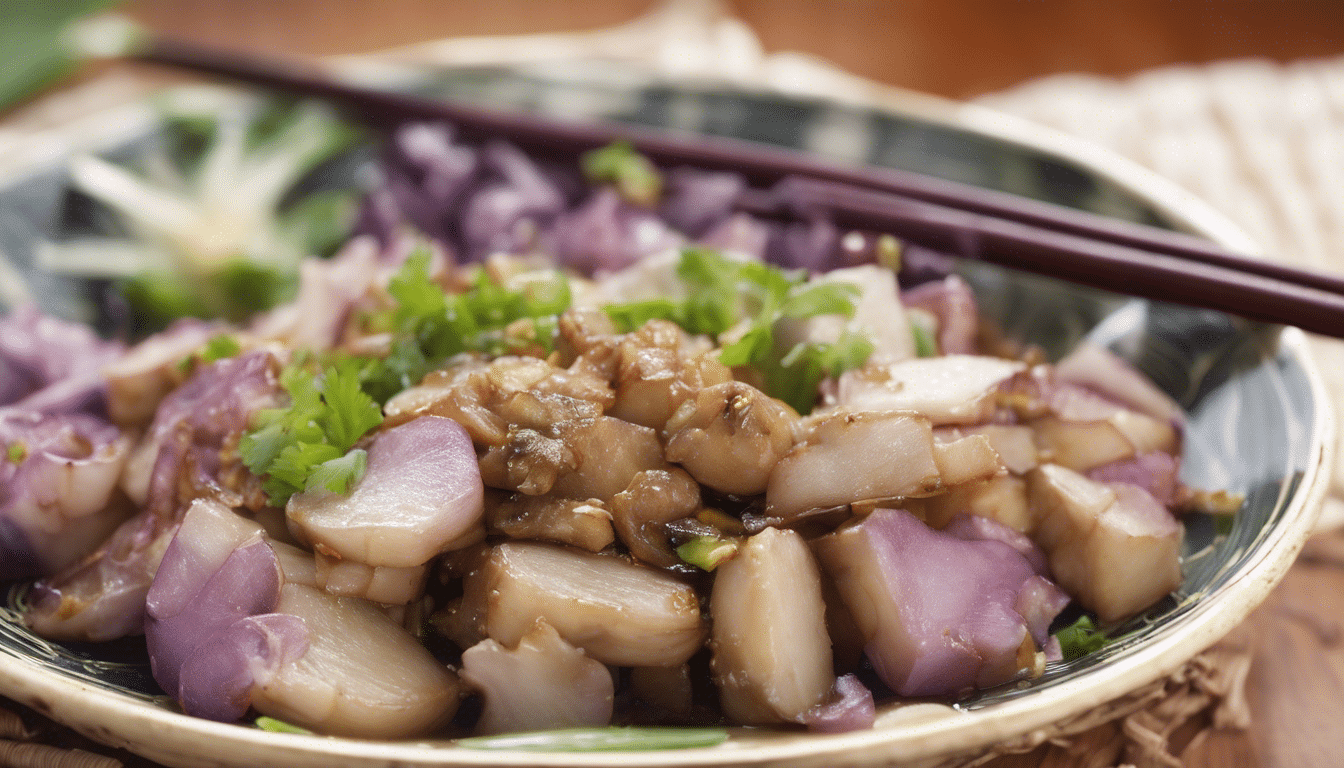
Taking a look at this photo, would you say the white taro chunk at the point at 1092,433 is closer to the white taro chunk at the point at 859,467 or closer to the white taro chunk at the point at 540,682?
the white taro chunk at the point at 859,467

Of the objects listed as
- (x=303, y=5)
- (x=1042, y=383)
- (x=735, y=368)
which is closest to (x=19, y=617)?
(x=735, y=368)

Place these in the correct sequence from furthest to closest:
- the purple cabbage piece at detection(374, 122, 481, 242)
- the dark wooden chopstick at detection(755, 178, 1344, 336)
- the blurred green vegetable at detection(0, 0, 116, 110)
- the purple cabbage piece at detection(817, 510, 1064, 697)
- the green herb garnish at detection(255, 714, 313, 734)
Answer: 1. the blurred green vegetable at detection(0, 0, 116, 110)
2. the purple cabbage piece at detection(374, 122, 481, 242)
3. the dark wooden chopstick at detection(755, 178, 1344, 336)
4. the purple cabbage piece at detection(817, 510, 1064, 697)
5. the green herb garnish at detection(255, 714, 313, 734)

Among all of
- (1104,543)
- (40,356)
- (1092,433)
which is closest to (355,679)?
(1104,543)

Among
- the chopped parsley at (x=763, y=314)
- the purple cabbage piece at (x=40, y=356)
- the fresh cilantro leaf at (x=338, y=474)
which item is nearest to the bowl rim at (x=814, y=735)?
the fresh cilantro leaf at (x=338, y=474)

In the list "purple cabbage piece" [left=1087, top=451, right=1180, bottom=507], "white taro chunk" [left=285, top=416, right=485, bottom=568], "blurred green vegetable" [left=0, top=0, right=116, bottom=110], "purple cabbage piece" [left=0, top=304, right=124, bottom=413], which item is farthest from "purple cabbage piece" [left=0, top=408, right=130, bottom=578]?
"blurred green vegetable" [left=0, top=0, right=116, bottom=110]

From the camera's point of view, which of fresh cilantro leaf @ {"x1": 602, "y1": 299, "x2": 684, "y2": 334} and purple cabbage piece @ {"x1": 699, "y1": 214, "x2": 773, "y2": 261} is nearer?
fresh cilantro leaf @ {"x1": 602, "y1": 299, "x2": 684, "y2": 334}

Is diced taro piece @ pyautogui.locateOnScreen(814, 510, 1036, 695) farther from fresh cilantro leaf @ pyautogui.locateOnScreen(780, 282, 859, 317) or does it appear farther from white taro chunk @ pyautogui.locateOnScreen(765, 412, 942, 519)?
fresh cilantro leaf @ pyautogui.locateOnScreen(780, 282, 859, 317)

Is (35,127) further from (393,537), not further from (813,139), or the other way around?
(393,537)

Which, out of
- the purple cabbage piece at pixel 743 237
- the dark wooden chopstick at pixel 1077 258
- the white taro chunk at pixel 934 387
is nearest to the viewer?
the white taro chunk at pixel 934 387
